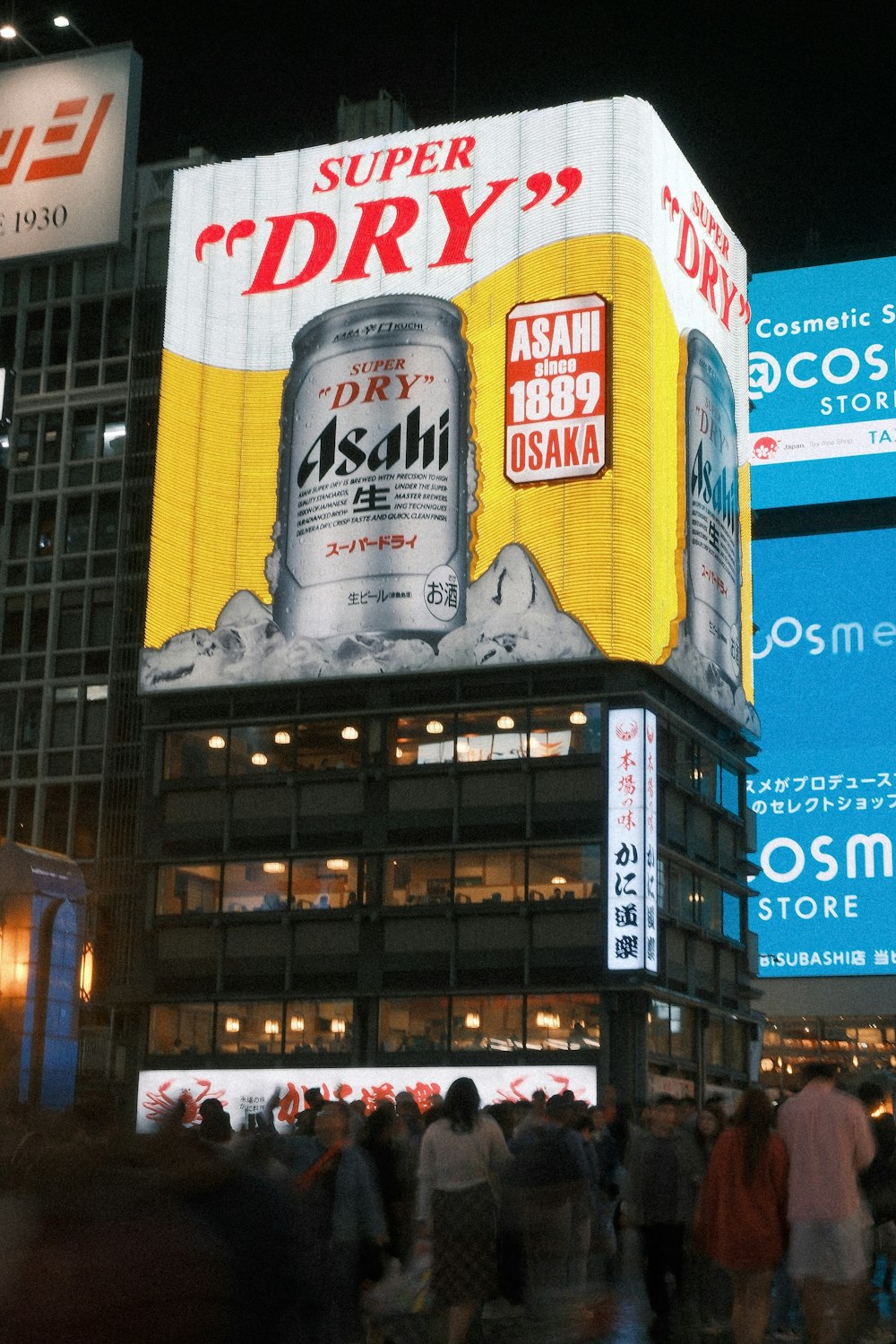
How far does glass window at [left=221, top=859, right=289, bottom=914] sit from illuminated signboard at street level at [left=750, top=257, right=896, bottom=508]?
2311 cm

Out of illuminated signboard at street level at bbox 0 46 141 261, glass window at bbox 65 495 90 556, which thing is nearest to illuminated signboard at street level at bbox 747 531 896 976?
glass window at bbox 65 495 90 556

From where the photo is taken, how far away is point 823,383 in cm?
6450

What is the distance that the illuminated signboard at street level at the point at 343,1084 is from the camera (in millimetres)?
46688

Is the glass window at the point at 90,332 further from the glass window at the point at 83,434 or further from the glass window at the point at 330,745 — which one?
the glass window at the point at 330,745

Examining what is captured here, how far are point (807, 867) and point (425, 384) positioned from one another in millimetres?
19938

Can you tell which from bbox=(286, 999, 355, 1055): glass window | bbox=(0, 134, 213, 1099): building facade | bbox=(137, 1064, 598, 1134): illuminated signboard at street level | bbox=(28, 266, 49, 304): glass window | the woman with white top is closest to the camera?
the woman with white top

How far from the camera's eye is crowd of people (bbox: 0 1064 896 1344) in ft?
14.2

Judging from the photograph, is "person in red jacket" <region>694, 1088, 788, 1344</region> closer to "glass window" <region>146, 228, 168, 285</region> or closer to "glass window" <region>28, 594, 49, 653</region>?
"glass window" <region>28, 594, 49, 653</region>

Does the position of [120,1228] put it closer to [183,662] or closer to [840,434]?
[183,662]

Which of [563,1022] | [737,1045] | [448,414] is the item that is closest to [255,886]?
[563,1022]

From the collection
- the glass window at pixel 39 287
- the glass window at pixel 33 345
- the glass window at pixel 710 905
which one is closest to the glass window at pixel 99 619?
the glass window at pixel 33 345

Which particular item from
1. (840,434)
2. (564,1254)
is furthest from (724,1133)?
(840,434)

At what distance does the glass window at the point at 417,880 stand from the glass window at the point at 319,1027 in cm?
303

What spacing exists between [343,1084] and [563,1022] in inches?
222
